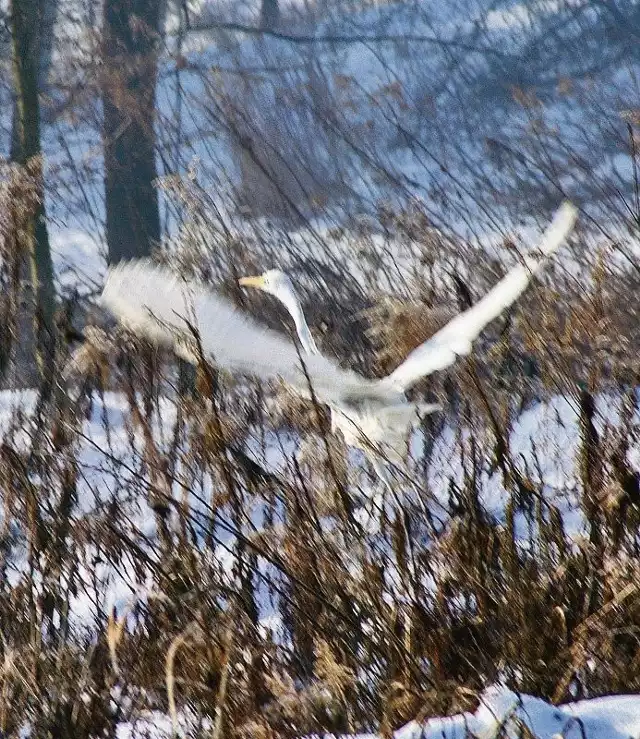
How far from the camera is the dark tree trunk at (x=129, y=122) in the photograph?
7660mm

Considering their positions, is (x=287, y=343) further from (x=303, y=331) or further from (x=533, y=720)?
(x=533, y=720)

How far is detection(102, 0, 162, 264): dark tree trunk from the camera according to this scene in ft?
25.1

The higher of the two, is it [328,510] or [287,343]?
[287,343]

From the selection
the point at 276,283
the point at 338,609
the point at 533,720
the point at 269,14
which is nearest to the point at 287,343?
the point at 276,283

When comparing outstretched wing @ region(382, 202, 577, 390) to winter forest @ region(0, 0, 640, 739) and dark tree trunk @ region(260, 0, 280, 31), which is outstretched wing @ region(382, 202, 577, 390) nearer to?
winter forest @ region(0, 0, 640, 739)

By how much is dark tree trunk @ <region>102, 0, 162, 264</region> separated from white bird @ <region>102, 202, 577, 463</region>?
4.50 m

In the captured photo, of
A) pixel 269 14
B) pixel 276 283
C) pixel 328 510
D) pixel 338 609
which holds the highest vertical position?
pixel 269 14

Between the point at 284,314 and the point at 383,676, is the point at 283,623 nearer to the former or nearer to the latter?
the point at 383,676

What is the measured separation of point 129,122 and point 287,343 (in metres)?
5.20

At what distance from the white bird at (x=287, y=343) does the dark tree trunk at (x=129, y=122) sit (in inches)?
177

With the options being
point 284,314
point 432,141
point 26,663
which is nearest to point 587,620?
point 26,663

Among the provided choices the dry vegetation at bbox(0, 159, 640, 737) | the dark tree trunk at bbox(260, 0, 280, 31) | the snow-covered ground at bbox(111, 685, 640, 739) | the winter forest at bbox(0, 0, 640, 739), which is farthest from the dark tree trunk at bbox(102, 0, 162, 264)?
the snow-covered ground at bbox(111, 685, 640, 739)

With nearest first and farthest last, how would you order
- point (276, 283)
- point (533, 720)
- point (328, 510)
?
point (533, 720) → point (328, 510) → point (276, 283)

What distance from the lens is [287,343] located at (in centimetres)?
287
